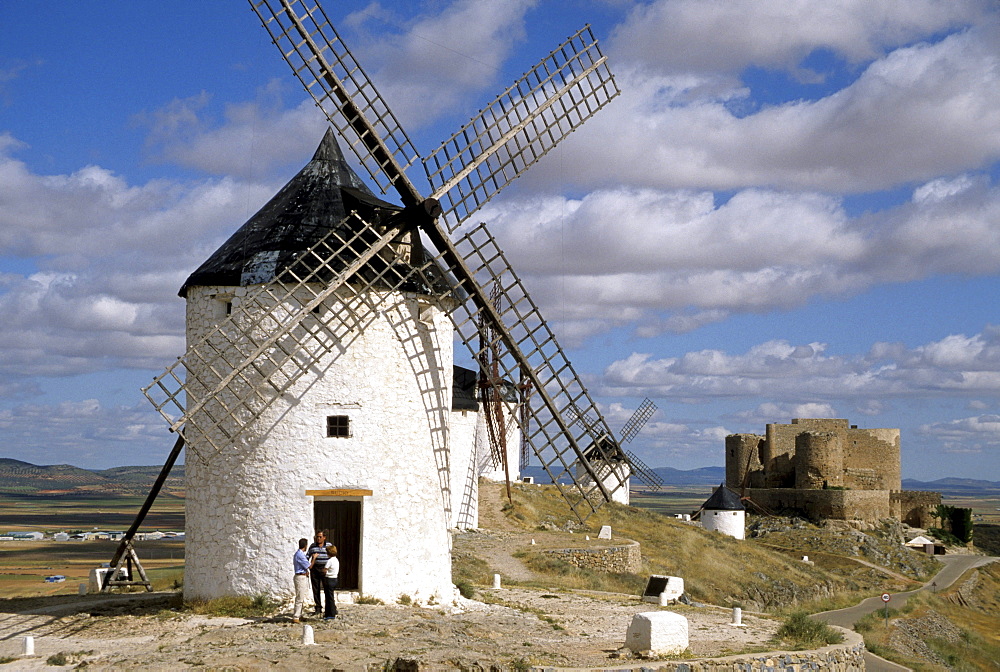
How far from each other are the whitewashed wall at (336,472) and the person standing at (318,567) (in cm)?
96

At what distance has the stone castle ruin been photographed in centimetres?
5200

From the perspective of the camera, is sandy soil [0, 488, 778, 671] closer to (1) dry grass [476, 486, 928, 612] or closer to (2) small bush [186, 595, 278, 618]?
(2) small bush [186, 595, 278, 618]

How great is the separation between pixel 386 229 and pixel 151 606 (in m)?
7.26

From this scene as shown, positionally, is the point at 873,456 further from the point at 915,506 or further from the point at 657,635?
the point at 657,635

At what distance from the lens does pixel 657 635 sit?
13273 millimetres

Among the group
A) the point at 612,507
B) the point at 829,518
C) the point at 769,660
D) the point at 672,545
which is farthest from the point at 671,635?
the point at 829,518

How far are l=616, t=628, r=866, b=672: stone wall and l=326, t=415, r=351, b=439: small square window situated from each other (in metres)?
5.91

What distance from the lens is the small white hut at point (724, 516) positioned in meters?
45.4

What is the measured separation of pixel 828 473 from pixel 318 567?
44.0 meters

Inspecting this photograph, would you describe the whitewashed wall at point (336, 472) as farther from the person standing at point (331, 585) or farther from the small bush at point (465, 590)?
the small bush at point (465, 590)

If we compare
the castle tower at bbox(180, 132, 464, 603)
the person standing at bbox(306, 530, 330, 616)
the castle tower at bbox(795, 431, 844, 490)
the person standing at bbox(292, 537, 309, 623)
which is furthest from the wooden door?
the castle tower at bbox(795, 431, 844, 490)

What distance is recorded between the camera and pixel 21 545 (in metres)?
81.5

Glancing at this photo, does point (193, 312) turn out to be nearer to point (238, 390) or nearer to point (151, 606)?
point (238, 390)

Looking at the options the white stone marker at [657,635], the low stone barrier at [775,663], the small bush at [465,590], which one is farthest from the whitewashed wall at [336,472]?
the low stone barrier at [775,663]
